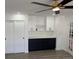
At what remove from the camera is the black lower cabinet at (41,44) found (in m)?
8.06

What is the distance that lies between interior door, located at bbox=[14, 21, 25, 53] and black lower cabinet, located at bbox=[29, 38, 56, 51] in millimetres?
599

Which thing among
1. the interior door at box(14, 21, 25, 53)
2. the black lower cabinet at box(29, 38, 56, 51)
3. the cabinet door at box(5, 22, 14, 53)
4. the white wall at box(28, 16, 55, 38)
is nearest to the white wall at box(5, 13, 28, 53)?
the interior door at box(14, 21, 25, 53)

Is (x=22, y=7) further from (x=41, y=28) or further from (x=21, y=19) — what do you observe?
(x=41, y=28)

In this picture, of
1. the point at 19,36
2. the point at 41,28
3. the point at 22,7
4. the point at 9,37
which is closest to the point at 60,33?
the point at 41,28

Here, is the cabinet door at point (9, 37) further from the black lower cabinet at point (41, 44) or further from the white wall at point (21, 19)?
the black lower cabinet at point (41, 44)

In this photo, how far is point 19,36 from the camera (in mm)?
7770

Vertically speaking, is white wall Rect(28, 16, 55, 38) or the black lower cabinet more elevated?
white wall Rect(28, 16, 55, 38)

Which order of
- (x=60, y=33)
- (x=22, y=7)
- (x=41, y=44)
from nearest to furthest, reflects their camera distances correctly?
(x=22, y=7) → (x=41, y=44) → (x=60, y=33)

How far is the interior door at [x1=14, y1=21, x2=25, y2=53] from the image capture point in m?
7.71

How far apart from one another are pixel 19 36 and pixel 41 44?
1.63 meters

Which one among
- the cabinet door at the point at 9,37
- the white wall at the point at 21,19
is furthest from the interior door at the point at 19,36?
the cabinet door at the point at 9,37

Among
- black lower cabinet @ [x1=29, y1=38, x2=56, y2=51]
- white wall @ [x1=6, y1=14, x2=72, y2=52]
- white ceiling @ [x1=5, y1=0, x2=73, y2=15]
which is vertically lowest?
black lower cabinet @ [x1=29, y1=38, x2=56, y2=51]

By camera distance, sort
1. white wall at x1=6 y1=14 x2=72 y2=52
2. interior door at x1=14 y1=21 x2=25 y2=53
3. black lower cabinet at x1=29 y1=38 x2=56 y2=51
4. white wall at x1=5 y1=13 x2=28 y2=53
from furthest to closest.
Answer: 1. white wall at x1=6 y1=14 x2=72 y2=52
2. black lower cabinet at x1=29 y1=38 x2=56 y2=51
3. interior door at x1=14 y1=21 x2=25 y2=53
4. white wall at x1=5 y1=13 x2=28 y2=53

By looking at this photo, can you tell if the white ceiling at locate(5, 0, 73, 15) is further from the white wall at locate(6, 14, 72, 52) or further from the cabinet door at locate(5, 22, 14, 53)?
the white wall at locate(6, 14, 72, 52)
